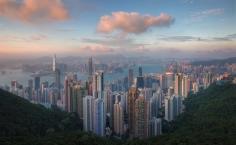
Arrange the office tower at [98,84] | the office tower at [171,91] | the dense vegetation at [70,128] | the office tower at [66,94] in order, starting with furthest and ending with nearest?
the office tower at [171,91], the office tower at [98,84], the office tower at [66,94], the dense vegetation at [70,128]

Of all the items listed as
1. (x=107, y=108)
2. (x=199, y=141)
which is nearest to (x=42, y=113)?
(x=107, y=108)

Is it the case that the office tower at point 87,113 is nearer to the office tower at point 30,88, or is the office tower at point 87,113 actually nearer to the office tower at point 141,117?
the office tower at point 141,117

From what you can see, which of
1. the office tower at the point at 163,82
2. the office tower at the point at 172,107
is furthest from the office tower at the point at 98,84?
the office tower at the point at 163,82

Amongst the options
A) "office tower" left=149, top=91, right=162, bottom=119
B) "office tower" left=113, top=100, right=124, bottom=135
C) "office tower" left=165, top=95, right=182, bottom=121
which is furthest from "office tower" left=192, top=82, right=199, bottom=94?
"office tower" left=113, top=100, right=124, bottom=135

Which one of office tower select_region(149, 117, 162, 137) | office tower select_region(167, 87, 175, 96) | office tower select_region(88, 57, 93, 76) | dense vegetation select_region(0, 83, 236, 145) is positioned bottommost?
office tower select_region(149, 117, 162, 137)

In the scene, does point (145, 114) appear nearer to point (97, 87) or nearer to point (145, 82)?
point (97, 87)

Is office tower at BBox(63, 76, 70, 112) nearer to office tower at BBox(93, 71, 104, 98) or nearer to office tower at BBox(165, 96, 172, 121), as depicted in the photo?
office tower at BBox(93, 71, 104, 98)
